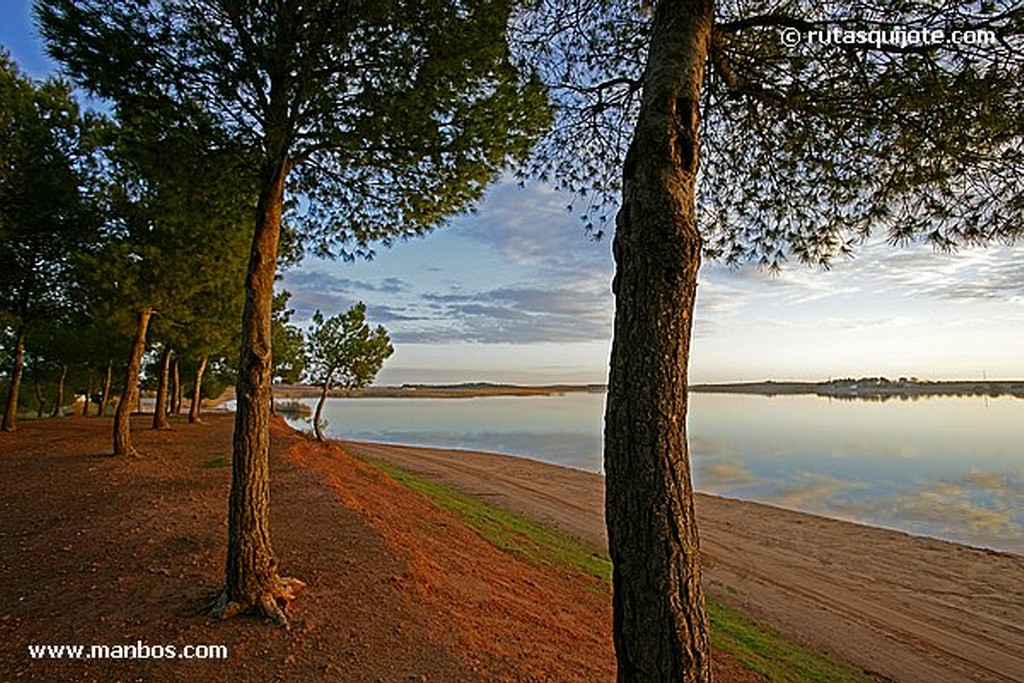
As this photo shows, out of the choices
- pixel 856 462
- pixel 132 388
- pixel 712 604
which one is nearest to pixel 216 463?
pixel 132 388

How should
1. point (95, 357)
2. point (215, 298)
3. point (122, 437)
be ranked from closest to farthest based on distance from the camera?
point (122, 437)
point (215, 298)
point (95, 357)

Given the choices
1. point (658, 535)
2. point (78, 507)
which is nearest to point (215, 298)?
point (78, 507)

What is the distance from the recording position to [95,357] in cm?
2317

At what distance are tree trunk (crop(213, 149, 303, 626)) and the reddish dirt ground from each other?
221mm

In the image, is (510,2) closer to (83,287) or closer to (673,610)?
(673,610)

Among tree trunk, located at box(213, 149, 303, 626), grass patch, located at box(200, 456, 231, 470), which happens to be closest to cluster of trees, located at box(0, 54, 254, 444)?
grass patch, located at box(200, 456, 231, 470)

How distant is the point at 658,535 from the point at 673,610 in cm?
32

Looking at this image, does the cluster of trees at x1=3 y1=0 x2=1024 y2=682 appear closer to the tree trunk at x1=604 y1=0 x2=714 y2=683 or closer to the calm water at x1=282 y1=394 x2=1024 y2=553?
the tree trunk at x1=604 y1=0 x2=714 y2=683

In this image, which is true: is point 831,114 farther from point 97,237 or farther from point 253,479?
point 97,237

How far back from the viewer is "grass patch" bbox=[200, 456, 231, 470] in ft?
40.3

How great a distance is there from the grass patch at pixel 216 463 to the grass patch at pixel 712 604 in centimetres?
467

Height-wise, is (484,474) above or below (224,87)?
below

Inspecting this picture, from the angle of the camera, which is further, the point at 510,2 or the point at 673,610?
the point at 510,2

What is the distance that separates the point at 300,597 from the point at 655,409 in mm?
4218
